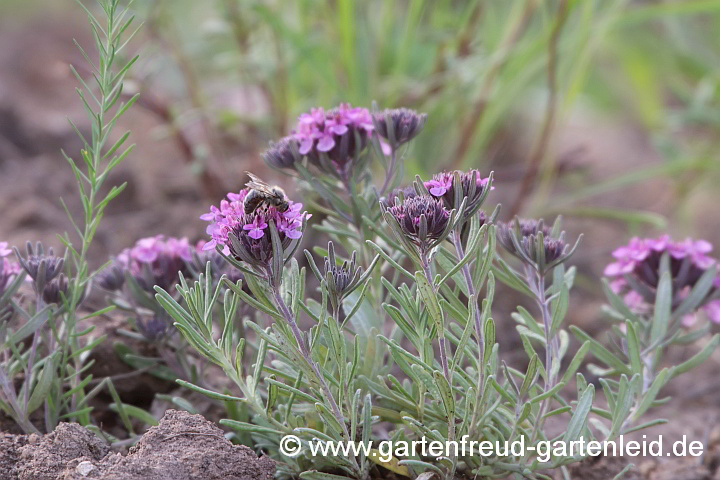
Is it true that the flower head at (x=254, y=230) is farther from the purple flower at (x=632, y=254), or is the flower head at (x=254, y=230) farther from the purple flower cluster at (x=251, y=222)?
the purple flower at (x=632, y=254)

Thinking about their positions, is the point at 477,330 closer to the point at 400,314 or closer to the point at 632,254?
the point at 400,314

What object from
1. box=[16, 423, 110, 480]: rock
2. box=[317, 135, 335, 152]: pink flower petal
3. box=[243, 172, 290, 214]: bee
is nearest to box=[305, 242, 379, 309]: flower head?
box=[243, 172, 290, 214]: bee

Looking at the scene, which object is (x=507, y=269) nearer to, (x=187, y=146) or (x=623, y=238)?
(x=187, y=146)

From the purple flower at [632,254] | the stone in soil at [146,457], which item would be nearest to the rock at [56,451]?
the stone in soil at [146,457]

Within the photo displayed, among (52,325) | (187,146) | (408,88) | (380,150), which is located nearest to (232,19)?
(187,146)

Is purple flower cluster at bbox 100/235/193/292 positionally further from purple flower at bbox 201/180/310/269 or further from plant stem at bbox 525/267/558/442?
plant stem at bbox 525/267/558/442
